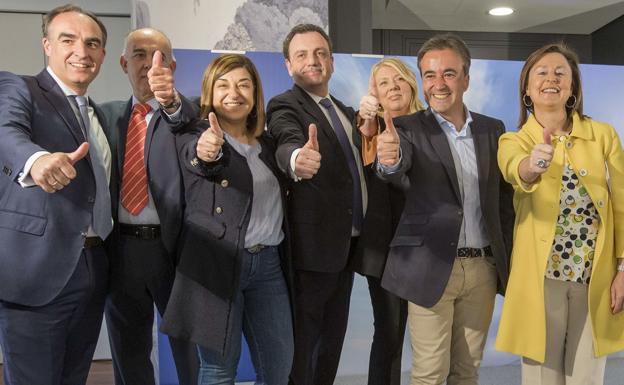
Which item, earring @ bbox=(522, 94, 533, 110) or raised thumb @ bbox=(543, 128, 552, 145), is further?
earring @ bbox=(522, 94, 533, 110)

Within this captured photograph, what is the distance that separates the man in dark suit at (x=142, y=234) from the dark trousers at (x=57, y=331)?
12 cm

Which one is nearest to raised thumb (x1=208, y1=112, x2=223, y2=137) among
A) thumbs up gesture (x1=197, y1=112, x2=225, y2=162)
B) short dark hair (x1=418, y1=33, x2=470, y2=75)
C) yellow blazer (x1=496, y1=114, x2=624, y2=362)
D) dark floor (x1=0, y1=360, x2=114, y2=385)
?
thumbs up gesture (x1=197, y1=112, x2=225, y2=162)

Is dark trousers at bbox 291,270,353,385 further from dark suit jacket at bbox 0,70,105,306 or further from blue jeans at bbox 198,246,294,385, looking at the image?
dark suit jacket at bbox 0,70,105,306

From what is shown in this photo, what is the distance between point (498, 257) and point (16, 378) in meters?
1.78

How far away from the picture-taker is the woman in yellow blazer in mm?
2238

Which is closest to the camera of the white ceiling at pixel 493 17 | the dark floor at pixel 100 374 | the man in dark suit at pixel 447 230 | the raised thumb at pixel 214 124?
the raised thumb at pixel 214 124

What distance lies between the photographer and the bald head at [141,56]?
2.55 m

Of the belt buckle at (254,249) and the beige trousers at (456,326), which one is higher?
the belt buckle at (254,249)

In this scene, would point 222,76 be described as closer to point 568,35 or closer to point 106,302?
point 106,302

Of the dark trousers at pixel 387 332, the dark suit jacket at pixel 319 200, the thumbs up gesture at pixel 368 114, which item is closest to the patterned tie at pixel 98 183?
the dark suit jacket at pixel 319 200

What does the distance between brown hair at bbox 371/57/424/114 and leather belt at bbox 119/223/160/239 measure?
4.66ft

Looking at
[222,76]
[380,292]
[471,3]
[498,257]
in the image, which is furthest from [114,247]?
[471,3]

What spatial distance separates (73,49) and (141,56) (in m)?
0.40

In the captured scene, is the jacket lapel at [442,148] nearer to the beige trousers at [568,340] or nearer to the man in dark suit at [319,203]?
the man in dark suit at [319,203]
